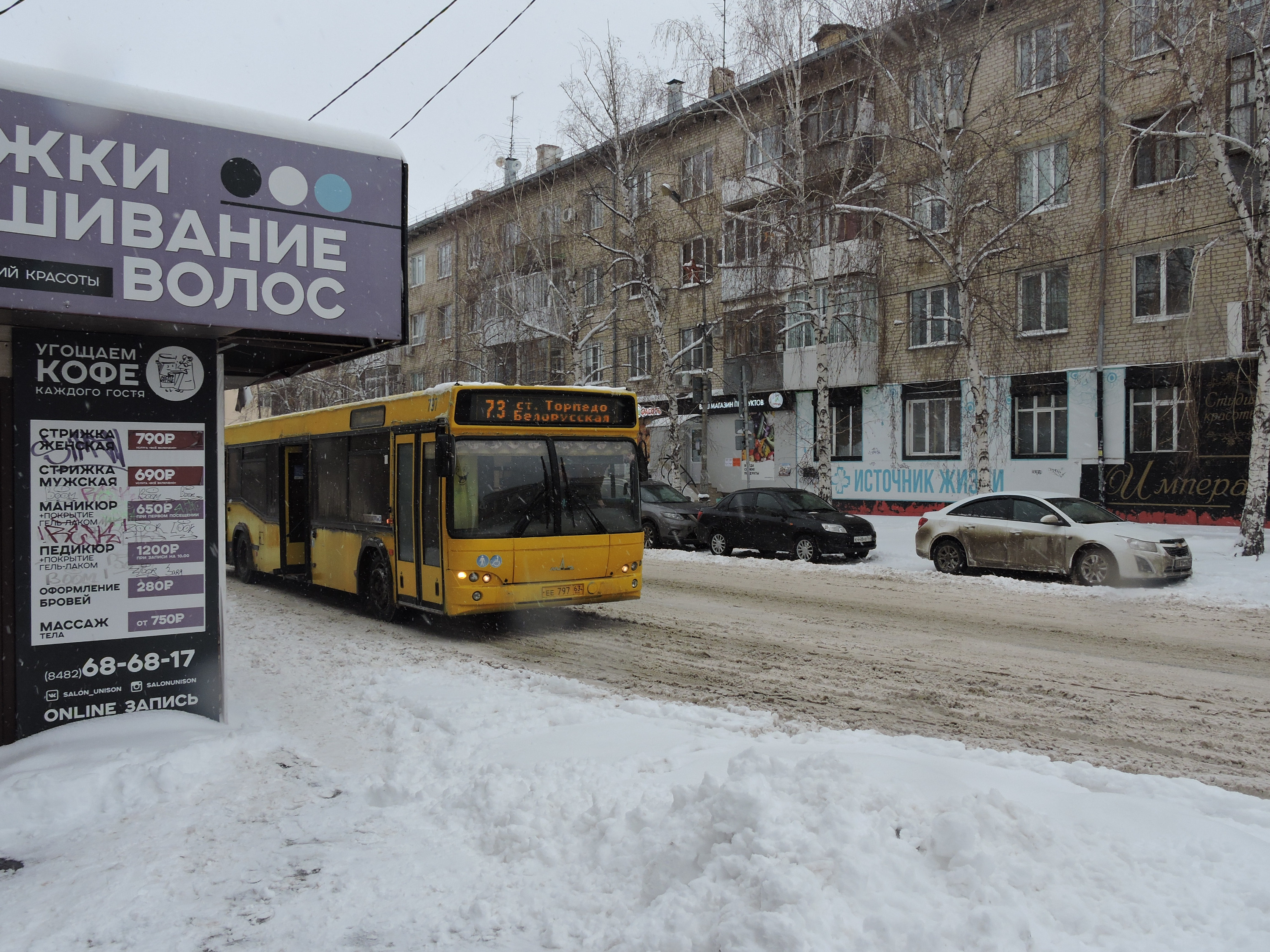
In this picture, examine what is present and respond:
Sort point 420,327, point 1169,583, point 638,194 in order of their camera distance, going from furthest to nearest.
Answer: point 420,327 < point 638,194 < point 1169,583

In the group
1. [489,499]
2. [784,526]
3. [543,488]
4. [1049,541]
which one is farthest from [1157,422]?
[489,499]

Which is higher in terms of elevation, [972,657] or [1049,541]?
[1049,541]

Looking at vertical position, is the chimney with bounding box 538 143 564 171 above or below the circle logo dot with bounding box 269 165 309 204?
above

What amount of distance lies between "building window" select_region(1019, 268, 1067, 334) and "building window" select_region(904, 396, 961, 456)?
115 inches

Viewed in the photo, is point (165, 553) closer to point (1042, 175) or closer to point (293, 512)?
point (293, 512)

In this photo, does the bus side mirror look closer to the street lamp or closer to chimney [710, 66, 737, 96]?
the street lamp

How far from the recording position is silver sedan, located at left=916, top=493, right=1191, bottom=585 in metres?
13.6

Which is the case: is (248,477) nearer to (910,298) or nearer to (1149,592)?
(1149,592)

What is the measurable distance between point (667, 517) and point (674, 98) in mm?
17712

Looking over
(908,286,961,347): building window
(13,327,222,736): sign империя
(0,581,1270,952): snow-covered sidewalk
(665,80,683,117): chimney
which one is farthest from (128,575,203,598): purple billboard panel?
(908,286,961,347): building window

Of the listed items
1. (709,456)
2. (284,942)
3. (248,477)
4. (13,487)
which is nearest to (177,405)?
(13,487)

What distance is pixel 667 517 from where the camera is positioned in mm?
21562

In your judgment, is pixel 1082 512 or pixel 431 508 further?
pixel 1082 512

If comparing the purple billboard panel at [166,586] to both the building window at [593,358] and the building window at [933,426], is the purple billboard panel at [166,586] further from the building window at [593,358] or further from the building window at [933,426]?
the building window at [593,358]
